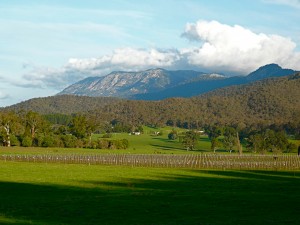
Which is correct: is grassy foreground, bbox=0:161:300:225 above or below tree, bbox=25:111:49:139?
below

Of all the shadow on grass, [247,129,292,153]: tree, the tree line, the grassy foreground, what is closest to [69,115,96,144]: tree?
the tree line

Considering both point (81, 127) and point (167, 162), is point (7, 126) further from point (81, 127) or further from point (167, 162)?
point (167, 162)

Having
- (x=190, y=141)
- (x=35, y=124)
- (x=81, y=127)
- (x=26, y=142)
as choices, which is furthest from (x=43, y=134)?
(x=190, y=141)

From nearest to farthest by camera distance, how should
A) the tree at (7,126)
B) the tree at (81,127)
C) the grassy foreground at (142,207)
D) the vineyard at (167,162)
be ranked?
1. the grassy foreground at (142,207)
2. the vineyard at (167,162)
3. the tree at (7,126)
4. the tree at (81,127)

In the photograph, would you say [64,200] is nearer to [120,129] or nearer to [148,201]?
[148,201]

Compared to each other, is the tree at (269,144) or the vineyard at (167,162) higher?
the tree at (269,144)

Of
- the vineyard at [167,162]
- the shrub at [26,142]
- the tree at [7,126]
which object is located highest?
the tree at [7,126]

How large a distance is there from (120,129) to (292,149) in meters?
77.3

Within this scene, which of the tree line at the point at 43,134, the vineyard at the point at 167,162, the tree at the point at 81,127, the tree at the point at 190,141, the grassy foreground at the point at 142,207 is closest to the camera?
the grassy foreground at the point at 142,207

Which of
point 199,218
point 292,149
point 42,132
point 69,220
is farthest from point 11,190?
point 292,149

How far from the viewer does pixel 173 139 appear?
15638 centimetres

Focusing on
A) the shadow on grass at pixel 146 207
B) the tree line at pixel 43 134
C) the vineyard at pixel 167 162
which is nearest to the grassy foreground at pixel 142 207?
the shadow on grass at pixel 146 207

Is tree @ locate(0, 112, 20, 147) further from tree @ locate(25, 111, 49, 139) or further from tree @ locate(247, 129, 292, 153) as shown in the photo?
tree @ locate(247, 129, 292, 153)

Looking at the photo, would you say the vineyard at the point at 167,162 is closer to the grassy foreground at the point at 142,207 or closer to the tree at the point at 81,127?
the grassy foreground at the point at 142,207
